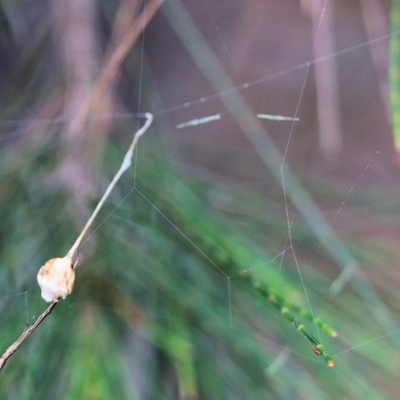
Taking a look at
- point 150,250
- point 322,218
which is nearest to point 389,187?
point 322,218

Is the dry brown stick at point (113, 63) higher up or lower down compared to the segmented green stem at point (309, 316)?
higher up

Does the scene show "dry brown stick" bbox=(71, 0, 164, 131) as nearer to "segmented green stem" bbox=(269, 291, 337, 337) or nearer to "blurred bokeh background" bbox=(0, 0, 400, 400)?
"blurred bokeh background" bbox=(0, 0, 400, 400)

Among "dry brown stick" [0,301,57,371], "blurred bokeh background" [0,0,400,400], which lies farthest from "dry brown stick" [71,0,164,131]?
"dry brown stick" [0,301,57,371]

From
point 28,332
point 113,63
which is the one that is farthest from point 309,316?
point 113,63

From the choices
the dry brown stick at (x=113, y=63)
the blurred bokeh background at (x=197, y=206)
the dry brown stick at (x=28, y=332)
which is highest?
the dry brown stick at (x=113, y=63)

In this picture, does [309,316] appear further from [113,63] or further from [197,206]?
[113,63]

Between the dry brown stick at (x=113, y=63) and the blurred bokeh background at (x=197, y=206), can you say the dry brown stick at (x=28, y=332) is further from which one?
the dry brown stick at (x=113, y=63)

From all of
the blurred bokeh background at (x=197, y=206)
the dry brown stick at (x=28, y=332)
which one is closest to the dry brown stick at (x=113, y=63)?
the blurred bokeh background at (x=197, y=206)

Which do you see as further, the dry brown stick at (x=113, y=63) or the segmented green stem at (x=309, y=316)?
the dry brown stick at (x=113, y=63)

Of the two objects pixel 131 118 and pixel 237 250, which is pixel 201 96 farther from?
pixel 237 250
